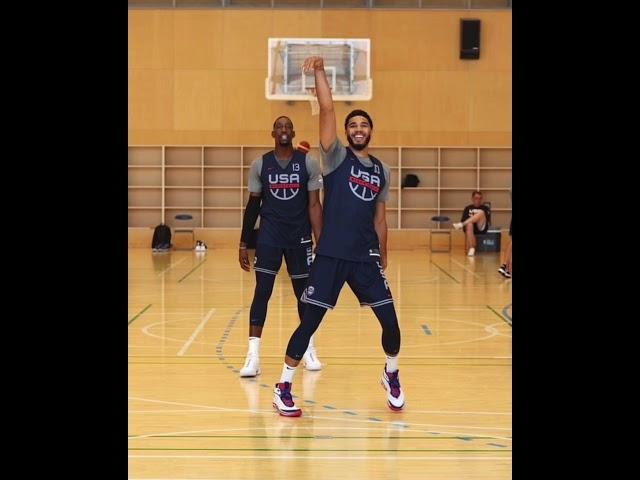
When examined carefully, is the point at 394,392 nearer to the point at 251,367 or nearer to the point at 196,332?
the point at 251,367

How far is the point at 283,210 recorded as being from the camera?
7461mm

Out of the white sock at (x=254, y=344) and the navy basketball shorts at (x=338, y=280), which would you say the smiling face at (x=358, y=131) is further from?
the white sock at (x=254, y=344)

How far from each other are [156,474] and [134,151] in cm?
1956

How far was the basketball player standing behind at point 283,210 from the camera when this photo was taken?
740 centimetres

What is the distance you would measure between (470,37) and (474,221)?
4.50 m

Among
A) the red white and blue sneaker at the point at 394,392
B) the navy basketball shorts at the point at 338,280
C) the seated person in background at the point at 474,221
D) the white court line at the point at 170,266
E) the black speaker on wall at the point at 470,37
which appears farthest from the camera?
the black speaker on wall at the point at 470,37

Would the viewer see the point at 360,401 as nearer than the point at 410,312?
Yes

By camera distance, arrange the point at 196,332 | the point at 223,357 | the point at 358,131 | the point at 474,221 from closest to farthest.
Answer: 1. the point at 358,131
2. the point at 223,357
3. the point at 196,332
4. the point at 474,221

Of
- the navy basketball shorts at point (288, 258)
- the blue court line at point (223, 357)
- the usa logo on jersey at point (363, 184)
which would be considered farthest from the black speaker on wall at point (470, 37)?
the usa logo on jersey at point (363, 184)

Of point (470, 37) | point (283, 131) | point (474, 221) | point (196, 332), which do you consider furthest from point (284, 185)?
point (470, 37)
